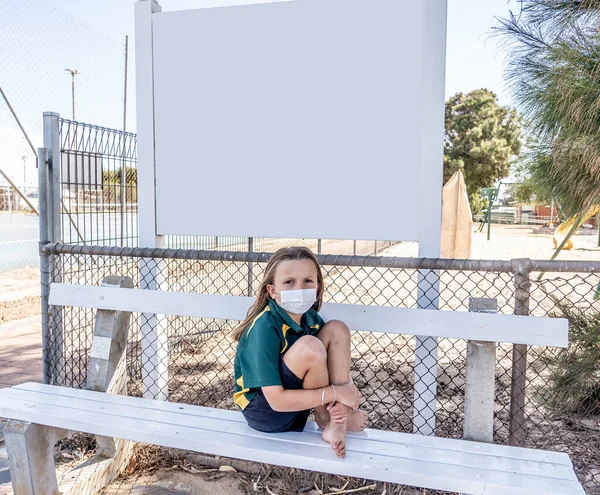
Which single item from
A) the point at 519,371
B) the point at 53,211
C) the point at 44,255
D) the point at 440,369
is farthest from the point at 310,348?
the point at 440,369

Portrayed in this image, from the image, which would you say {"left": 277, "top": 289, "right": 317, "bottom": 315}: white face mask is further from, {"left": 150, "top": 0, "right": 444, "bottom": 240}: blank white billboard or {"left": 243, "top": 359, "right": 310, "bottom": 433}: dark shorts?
{"left": 150, "top": 0, "right": 444, "bottom": 240}: blank white billboard

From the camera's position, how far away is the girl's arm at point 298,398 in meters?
1.88

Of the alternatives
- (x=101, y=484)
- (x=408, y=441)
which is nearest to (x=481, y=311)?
(x=408, y=441)

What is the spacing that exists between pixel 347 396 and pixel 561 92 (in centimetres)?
211

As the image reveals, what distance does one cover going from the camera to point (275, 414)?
1.96 meters

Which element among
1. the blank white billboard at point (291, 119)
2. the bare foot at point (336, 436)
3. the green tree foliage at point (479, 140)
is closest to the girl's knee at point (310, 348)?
the bare foot at point (336, 436)

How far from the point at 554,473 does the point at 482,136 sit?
31721 millimetres

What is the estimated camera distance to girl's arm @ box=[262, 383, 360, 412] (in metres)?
1.88

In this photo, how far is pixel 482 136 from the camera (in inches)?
1224

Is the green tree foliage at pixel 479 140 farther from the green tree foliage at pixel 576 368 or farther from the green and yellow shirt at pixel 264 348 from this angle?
the green and yellow shirt at pixel 264 348

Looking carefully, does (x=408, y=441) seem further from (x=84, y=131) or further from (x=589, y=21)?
(x=84, y=131)

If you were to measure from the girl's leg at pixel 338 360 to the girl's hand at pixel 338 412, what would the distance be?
9 cm

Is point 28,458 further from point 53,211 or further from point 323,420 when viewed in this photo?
point 53,211

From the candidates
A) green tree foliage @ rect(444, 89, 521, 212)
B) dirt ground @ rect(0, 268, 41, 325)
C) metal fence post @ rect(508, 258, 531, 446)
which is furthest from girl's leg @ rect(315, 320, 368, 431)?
green tree foliage @ rect(444, 89, 521, 212)
